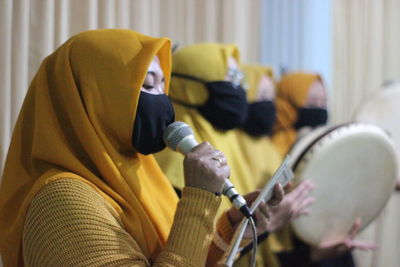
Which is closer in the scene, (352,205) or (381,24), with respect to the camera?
(352,205)

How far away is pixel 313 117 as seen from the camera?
3242mm

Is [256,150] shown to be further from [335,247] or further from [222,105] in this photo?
[335,247]

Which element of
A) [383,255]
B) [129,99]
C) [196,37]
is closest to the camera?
[129,99]

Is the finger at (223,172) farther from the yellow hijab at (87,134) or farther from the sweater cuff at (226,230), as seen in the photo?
the sweater cuff at (226,230)

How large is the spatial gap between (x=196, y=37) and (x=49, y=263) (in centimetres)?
207

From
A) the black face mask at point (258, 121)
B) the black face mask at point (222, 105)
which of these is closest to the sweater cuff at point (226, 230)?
the black face mask at point (222, 105)

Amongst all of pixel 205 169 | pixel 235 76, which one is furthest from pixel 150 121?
pixel 235 76

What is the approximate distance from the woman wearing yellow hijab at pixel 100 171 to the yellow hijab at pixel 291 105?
183 cm

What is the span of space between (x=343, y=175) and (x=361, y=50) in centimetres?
200

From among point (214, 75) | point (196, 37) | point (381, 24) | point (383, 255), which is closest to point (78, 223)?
point (214, 75)

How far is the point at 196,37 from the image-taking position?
308cm

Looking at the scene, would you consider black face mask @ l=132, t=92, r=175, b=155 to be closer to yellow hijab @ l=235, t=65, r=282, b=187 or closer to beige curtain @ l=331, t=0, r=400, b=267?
yellow hijab @ l=235, t=65, r=282, b=187

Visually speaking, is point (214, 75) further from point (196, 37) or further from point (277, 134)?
point (277, 134)

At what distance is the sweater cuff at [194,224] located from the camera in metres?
1.25
